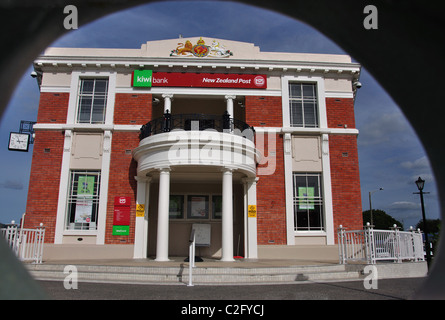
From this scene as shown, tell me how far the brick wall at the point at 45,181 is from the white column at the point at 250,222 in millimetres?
8964

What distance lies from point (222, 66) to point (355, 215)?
10030 millimetres

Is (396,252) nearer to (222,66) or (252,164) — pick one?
(252,164)

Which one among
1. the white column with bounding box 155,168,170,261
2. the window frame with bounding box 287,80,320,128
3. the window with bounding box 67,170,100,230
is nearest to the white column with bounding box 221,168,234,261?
the white column with bounding box 155,168,170,261

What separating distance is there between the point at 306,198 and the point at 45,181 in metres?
12.7

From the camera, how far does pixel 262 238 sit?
15.9 metres

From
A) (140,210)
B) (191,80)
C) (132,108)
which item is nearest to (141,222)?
(140,210)

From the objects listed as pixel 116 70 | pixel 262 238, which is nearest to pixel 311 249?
pixel 262 238

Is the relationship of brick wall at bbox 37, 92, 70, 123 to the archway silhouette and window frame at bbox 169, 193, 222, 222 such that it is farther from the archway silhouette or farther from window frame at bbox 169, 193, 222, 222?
the archway silhouette

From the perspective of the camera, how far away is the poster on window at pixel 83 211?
1584 cm

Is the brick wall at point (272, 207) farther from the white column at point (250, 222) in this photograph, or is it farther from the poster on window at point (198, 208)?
the poster on window at point (198, 208)

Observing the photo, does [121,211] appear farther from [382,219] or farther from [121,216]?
[382,219]

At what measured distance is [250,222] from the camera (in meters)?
15.9

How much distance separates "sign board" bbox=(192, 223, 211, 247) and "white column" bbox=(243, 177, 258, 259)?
216cm

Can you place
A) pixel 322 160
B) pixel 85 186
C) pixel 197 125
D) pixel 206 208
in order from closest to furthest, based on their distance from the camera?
pixel 197 125 < pixel 85 186 < pixel 322 160 < pixel 206 208
